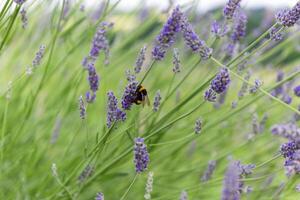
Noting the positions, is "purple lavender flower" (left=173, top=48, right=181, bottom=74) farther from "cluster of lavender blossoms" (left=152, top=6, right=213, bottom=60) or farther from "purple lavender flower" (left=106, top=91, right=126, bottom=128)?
"purple lavender flower" (left=106, top=91, right=126, bottom=128)

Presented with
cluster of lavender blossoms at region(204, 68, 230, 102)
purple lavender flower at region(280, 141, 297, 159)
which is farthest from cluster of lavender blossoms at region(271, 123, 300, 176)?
cluster of lavender blossoms at region(204, 68, 230, 102)

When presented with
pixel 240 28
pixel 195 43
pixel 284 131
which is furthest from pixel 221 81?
pixel 240 28

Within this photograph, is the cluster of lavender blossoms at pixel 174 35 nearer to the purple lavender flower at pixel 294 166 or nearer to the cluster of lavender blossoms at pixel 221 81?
the cluster of lavender blossoms at pixel 221 81

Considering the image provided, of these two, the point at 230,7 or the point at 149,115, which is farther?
the point at 149,115

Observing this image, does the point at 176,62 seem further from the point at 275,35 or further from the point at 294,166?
the point at 294,166

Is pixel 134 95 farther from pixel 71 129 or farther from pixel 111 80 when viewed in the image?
pixel 111 80
